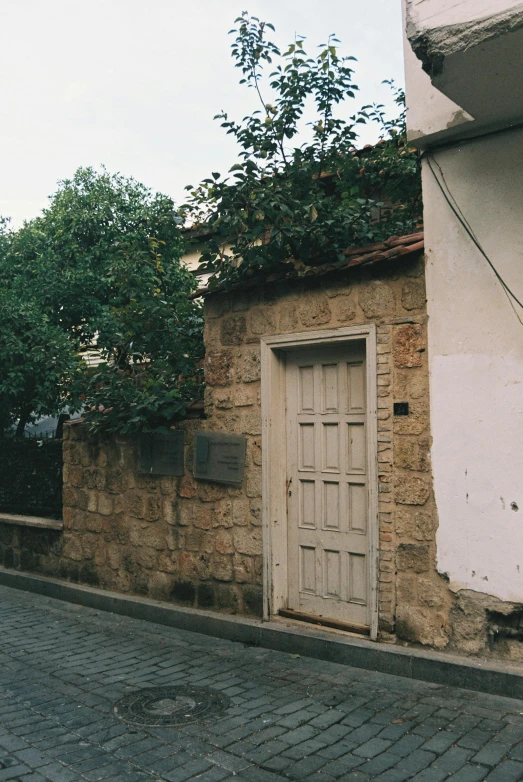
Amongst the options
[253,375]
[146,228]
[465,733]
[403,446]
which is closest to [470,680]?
[465,733]

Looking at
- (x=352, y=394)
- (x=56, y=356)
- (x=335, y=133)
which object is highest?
(x=335, y=133)

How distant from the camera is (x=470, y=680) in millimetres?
4859

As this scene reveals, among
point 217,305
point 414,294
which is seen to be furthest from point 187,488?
point 414,294

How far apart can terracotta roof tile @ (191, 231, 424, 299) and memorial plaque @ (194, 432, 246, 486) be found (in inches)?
55.4

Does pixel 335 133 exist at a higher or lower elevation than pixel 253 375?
higher

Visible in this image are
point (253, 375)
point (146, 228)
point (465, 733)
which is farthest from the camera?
point (146, 228)

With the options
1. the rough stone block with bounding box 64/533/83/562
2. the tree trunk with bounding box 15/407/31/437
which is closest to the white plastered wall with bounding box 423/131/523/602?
the rough stone block with bounding box 64/533/83/562

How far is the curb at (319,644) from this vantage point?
4.82 m

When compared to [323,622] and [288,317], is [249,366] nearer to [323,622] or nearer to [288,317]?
[288,317]

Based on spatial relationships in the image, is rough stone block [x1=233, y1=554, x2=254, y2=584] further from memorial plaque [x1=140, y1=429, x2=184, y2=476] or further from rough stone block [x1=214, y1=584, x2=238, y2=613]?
memorial plaque [x1=140, y1=429, x2=184, y2=476]

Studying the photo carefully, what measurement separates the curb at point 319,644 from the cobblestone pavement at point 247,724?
9 cm

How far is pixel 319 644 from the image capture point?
5715mm

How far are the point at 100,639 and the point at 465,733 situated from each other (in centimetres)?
354

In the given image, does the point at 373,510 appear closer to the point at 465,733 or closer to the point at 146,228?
the point at 465,733
